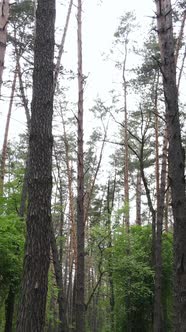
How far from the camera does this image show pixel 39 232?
150 inches

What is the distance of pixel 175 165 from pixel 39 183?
1.93 metres

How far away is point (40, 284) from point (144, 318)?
488 inches

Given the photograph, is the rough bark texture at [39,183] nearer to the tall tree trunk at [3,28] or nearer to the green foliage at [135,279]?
the tall tree trunk at [3,28]

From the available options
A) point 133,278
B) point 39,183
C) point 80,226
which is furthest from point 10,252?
point 133,278

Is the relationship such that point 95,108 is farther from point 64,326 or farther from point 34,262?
point 34,262

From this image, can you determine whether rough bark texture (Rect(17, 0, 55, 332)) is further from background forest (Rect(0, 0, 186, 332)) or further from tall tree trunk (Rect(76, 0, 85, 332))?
tall tree trunk (Rect(76, 0, 85, 332))

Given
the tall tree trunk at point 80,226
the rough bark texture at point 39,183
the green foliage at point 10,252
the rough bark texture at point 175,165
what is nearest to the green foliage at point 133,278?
the tall tree trunk at point 80,226

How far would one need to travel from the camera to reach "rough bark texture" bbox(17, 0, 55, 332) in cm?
358

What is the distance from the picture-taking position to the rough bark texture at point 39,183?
358 cm

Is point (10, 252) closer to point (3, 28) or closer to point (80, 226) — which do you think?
point (80, 226)

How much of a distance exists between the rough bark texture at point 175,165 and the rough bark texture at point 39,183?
1.69 metres

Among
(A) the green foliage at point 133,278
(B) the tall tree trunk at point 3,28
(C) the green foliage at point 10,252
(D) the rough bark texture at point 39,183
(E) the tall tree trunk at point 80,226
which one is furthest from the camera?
(A) the green foliage at point 133,278

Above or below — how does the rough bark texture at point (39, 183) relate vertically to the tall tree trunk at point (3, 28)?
below

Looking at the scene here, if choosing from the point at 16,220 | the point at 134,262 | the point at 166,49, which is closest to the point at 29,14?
the point at 16,220
